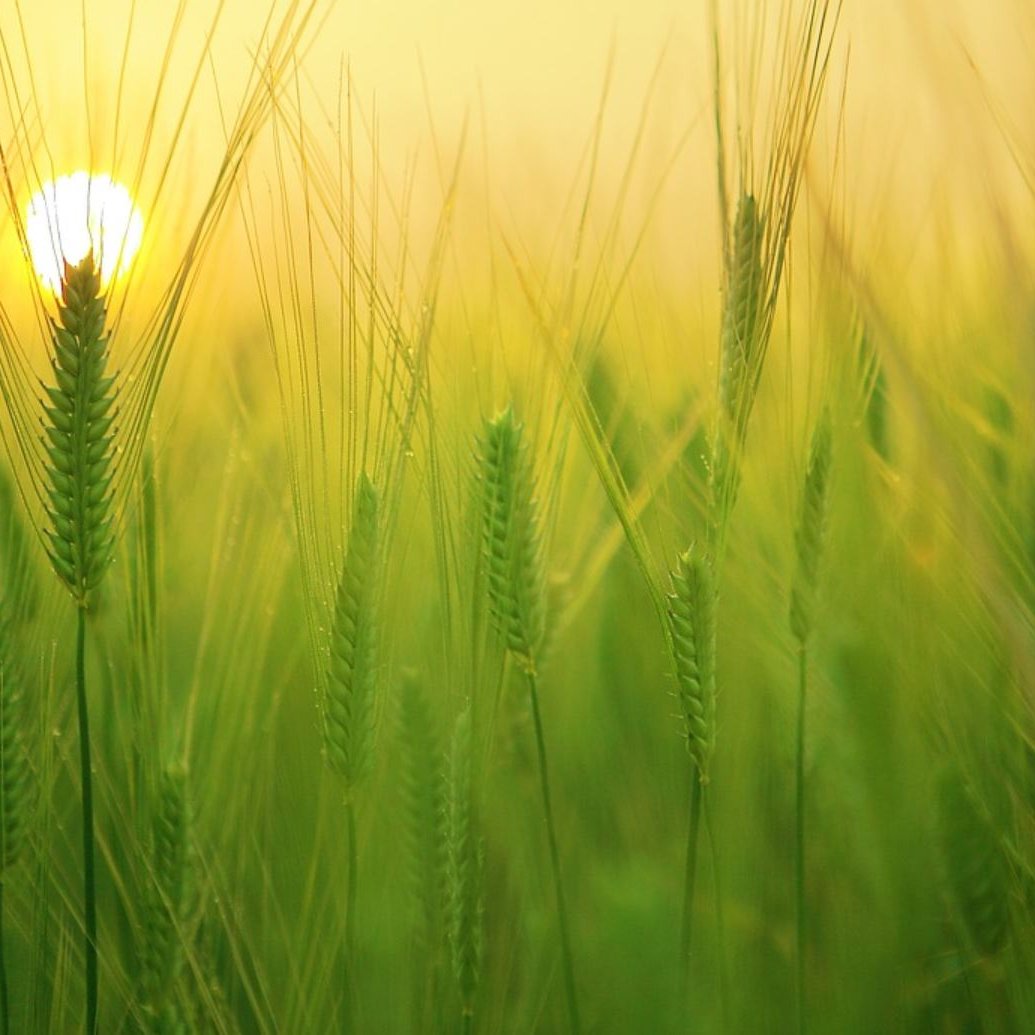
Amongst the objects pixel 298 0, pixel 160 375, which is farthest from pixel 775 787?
pixel 298 0

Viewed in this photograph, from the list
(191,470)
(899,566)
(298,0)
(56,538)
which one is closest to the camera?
(56,538)

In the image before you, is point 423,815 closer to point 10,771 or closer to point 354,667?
point 354,667

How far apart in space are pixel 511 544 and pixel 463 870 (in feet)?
0.60

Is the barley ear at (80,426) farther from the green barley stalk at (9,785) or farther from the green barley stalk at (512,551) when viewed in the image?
the green barley stalk at (512,551)

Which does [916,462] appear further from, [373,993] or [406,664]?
[373,993]

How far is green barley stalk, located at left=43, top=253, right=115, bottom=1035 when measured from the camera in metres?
0.54

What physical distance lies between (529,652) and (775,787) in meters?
0.25

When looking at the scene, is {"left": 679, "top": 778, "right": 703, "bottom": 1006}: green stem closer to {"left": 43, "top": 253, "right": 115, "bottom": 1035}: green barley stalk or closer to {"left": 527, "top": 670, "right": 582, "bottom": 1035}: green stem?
{"left": 527, "top": 670, "right": 582, "bottom": 1035}: green stem

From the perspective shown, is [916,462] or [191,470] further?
[191,470]

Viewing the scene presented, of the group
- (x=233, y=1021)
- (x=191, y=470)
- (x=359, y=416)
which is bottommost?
(x=233, y=1021)

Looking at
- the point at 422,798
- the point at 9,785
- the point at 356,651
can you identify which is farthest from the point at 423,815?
the point at 9,785

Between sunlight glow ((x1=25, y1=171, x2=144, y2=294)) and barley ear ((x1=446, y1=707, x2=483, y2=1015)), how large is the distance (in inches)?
12.6

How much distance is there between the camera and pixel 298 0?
644mm

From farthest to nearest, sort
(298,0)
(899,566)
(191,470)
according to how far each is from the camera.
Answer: (191,470)
(899,566)
(298,0)
